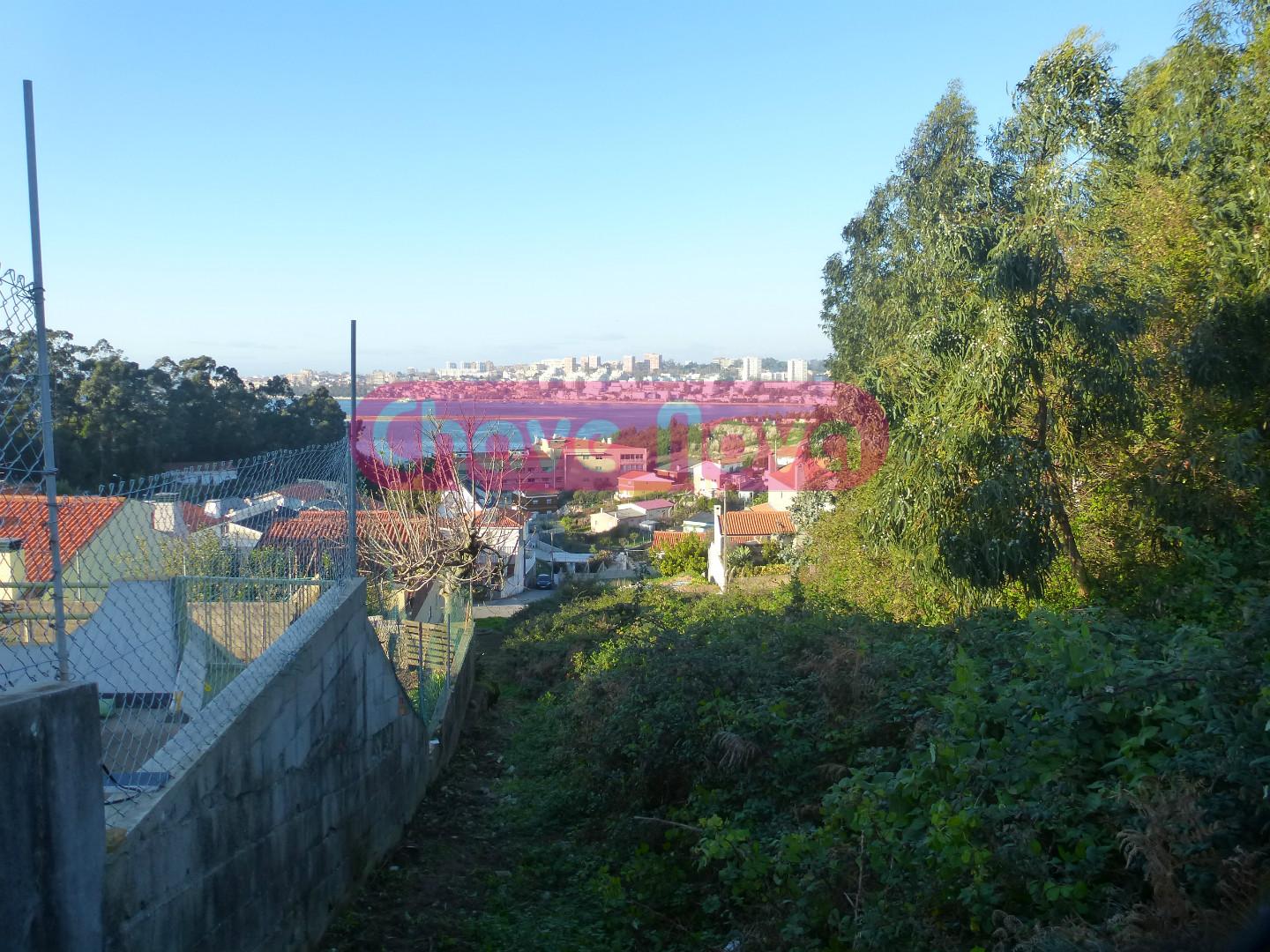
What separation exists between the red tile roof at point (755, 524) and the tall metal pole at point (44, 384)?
25.2 meters

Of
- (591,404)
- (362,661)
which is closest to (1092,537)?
(362,661)

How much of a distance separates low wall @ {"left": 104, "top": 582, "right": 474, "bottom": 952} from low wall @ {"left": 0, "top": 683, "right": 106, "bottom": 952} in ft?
0.44

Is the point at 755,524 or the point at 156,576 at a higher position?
the point at 156,576

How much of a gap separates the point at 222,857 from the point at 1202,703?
3795 millimetres

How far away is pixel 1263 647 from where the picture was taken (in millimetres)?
3848

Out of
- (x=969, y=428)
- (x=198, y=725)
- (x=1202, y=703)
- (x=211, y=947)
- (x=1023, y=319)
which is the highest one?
(x=1023, y=319)

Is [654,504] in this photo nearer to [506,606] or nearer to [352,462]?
[506,606]

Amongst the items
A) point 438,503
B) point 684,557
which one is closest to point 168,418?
point 438,503

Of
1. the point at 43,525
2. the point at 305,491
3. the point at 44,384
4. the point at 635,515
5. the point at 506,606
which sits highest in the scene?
the point at 44,384

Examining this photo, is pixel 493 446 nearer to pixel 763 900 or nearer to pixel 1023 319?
pixel 1023 319

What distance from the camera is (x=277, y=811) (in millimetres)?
4148

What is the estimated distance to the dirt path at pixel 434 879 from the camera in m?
4.79

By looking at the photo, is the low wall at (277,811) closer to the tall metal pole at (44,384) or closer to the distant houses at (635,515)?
the tall metal pole at (44,384)

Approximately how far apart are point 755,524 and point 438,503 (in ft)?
43.1
